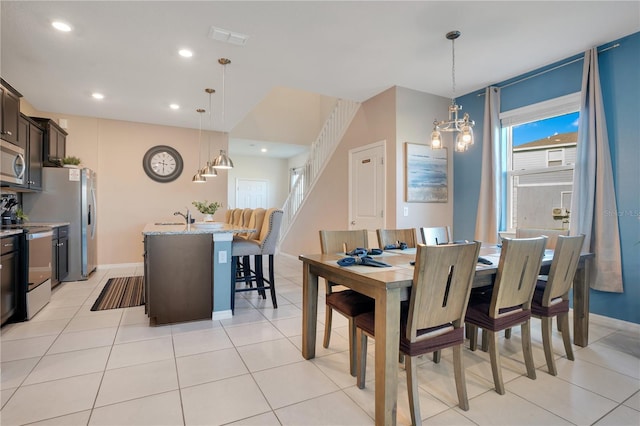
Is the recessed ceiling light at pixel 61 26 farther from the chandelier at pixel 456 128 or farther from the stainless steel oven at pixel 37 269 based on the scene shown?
the chandelier at pixel 456 128

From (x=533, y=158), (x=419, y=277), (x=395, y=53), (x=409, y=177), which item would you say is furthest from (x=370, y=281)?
(x=533, y=158)

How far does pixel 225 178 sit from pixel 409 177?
397cm

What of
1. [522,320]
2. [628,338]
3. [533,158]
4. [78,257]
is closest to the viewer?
→ [522,320]

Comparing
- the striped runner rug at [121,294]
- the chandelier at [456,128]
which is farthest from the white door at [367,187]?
the striped runner rug at [121,294]

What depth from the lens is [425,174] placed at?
4508 millimetres

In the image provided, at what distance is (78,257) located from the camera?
16.0ft

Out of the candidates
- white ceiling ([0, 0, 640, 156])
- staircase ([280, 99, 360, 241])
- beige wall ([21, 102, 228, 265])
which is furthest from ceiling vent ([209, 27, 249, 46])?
beige wall ([21, 102, 228, 265])

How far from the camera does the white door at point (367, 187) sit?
4562mm

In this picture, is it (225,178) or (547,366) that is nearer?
(547,366)

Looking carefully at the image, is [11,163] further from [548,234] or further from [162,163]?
[548,234]

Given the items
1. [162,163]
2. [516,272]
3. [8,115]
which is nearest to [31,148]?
[8,115]

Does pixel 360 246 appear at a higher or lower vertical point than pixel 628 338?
higher

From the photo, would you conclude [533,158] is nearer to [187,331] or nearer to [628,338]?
[628,338]

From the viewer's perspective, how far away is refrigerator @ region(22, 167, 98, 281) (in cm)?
461
